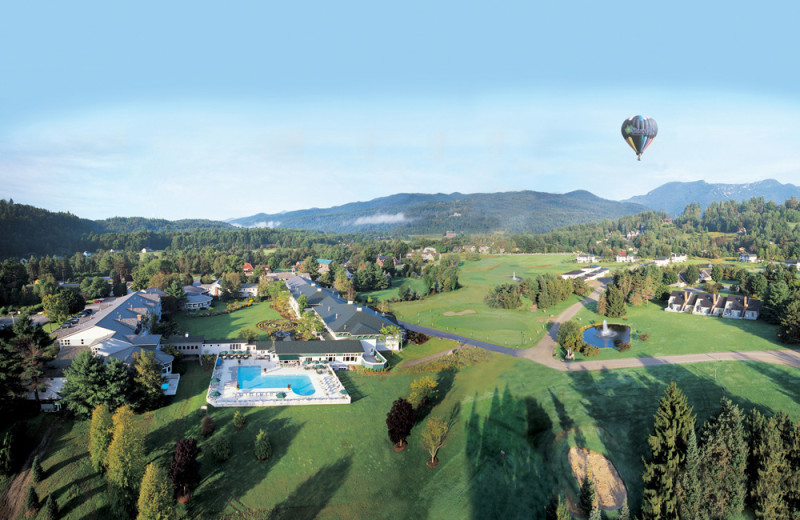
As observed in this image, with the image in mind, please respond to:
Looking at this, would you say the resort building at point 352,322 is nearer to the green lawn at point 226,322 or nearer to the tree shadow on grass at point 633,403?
the green lawn at point 226,322

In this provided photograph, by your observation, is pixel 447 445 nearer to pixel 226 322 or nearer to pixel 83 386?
pixel 83 386

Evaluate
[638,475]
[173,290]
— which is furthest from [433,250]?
[638,475]

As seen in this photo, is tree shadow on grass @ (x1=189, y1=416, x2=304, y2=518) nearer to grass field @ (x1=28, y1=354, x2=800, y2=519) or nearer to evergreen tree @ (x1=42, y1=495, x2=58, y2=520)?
grass field @ (x1=28, y1=354, x2=800, y2=519)

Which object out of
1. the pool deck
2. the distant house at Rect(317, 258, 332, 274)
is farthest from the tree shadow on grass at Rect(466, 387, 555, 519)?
the distant house at Rect(317, 258, 332, 274)

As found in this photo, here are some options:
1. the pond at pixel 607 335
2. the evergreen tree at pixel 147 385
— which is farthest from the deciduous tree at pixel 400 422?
the pond at pixel 607 335

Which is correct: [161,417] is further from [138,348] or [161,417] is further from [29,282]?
[29,282]
